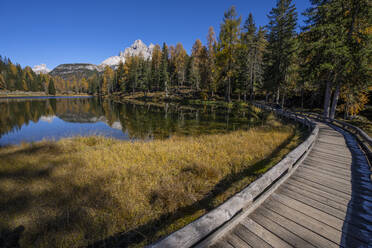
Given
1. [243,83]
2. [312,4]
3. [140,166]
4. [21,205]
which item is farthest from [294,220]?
[243,83]

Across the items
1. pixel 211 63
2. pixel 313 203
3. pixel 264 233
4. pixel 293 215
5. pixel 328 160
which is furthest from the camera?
pixel 211 63

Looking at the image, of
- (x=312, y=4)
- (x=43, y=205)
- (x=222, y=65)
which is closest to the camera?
(x=43, y=205)

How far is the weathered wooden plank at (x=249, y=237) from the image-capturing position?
2.64m

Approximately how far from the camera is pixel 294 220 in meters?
3.27

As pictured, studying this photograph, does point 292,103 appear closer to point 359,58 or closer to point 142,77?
point 359,58

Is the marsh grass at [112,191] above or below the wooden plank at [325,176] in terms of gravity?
below

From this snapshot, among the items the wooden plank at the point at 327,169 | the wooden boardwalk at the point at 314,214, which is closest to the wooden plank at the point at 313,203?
the wooden boardwalk at the point at 314,214

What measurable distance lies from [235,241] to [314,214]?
A: 2.20 meters

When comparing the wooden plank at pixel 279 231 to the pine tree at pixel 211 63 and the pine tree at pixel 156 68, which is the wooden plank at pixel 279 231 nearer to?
the pine tree at pixel 211 63

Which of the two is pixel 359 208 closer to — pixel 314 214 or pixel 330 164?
pixel 314 214

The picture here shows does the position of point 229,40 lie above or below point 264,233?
above

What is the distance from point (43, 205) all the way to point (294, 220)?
658cm

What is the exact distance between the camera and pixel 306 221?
128 inches

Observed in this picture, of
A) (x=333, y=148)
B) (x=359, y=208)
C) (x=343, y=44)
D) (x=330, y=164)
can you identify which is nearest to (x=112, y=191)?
(x=359, y=208)
